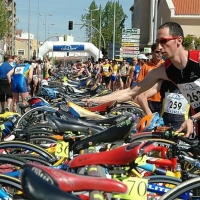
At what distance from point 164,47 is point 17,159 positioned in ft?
5.35

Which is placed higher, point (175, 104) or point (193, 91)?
point (193, 91)

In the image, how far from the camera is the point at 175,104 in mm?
8867

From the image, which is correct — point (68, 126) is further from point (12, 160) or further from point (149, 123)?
point (149, 123)

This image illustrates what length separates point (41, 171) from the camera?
2.97 meters

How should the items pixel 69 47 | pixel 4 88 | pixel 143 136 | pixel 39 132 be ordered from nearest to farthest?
pixel 143 136 → pixel 39 132 → pixel 4 88 → pixel 69 47

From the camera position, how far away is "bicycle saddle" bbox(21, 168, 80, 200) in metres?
2.57

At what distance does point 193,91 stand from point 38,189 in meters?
3.11

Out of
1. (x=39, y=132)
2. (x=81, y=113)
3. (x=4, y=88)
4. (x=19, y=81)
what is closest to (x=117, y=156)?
(x=81, y=113)

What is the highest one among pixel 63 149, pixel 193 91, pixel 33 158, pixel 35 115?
pixel 193 91

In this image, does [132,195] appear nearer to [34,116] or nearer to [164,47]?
[164,47]

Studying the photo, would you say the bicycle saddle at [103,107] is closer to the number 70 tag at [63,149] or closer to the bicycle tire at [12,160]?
the number 70 tag at [63,149]

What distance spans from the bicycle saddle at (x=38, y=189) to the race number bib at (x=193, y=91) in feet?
9.71

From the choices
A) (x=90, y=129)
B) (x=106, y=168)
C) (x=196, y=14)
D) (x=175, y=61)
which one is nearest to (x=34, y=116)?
(x=90, y=129)

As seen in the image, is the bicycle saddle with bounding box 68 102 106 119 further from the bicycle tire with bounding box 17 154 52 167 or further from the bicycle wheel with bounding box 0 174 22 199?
the bicycle wheel with bounding box 0 174 22 199
